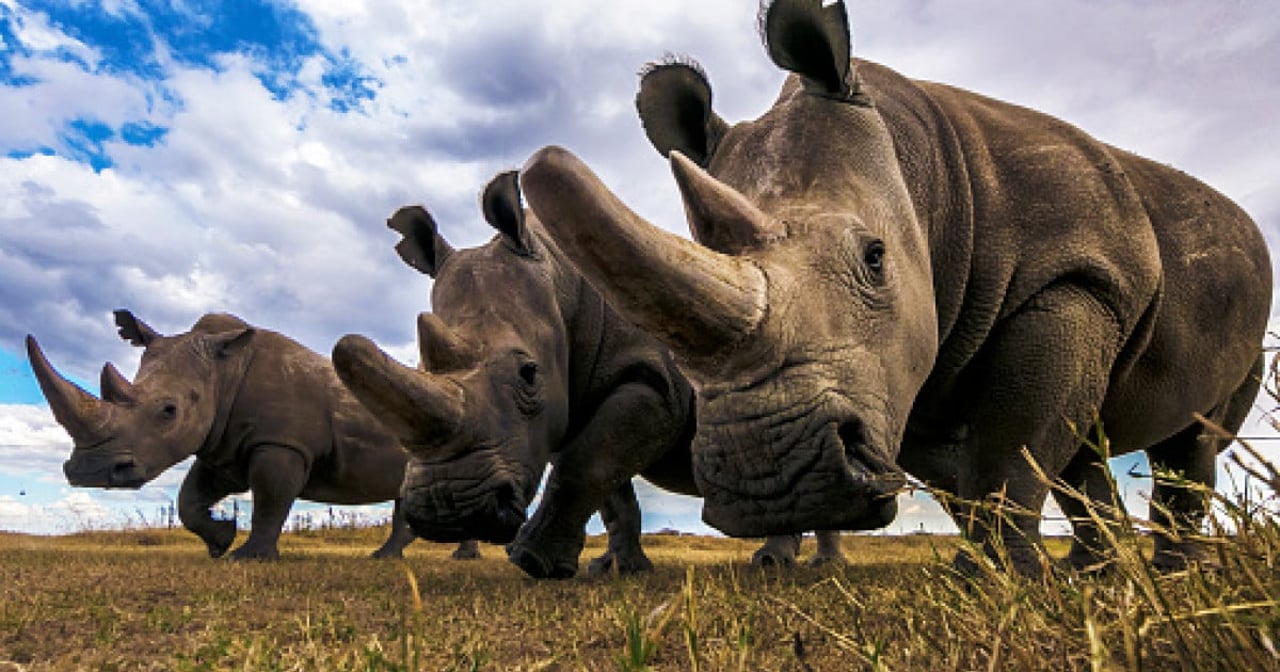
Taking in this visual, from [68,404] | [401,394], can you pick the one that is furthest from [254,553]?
[401,394]

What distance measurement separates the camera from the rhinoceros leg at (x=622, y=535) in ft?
19.1

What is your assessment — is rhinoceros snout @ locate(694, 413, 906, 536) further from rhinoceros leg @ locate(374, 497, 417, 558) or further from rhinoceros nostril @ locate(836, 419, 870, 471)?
rhinoceros leg @ locate(374, 497, 417, 558)

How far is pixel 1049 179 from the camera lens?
387 centimetres

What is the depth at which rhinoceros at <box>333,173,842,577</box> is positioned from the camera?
407 cm

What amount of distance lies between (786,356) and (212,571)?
147 inches

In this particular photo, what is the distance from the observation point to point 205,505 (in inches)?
335

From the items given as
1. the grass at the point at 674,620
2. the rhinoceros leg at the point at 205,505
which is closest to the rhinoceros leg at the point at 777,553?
the grass at the point at 674,620

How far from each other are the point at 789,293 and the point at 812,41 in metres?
1.23

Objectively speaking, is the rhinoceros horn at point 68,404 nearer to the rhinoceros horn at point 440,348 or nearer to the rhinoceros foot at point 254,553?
the rhinoceros foot at point 254,553

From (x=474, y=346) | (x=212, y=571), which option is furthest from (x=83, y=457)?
(x=474, y=346)

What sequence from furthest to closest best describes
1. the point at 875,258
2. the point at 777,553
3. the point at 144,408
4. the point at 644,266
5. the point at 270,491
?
the point at 270,491
the point at 144,408
the point at 777,553
the point at 875,258
the point at 644,266

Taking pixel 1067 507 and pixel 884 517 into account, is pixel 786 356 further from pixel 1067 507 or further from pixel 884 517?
pixel 1067 507

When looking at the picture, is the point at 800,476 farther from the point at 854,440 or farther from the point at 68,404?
the point at 68,404

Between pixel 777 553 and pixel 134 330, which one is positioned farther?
pixel 134 330
